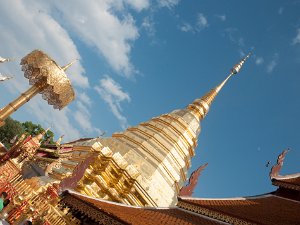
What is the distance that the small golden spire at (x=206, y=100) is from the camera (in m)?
28.0

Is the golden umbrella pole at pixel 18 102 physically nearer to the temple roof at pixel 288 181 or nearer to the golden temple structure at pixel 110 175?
the golden temple structure at pixel 110 175

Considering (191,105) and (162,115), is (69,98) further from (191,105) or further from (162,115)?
(191,105)

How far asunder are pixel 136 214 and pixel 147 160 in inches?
469

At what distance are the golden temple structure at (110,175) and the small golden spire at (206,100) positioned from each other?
0.09 m

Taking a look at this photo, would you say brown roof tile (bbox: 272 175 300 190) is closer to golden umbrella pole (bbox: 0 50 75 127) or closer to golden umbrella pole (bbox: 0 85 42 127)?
golden umbrella pole (bbox: 0 50 75 127)

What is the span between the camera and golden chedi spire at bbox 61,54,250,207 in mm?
17938

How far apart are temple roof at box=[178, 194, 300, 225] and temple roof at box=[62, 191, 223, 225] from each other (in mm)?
295

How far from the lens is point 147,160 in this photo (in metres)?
20.8

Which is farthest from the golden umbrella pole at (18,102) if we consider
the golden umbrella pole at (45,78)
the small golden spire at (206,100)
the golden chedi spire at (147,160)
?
the small golden spire at (206,100)

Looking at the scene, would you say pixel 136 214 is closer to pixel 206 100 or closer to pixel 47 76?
pixel 47 76

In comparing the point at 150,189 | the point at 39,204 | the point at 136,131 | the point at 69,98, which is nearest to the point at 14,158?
the point at 69,98

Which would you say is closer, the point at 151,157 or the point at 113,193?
the point at 113,193

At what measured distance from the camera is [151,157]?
21.2 metres

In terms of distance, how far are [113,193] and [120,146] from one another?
4246 millimetres
